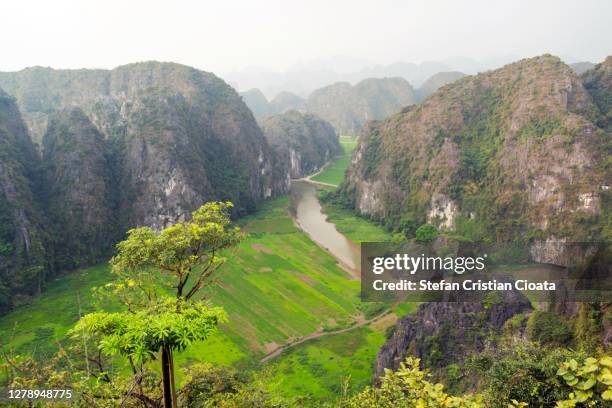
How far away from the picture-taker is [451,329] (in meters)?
33.2

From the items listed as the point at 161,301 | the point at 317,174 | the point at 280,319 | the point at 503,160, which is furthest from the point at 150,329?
the point at 317,174

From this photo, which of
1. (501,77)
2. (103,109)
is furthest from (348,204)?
(103,109)

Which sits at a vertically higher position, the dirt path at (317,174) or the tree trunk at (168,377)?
the tree trunk at (168,377)

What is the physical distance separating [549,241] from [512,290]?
104 ft

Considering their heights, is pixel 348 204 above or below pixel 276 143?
below

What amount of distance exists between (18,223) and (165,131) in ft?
121

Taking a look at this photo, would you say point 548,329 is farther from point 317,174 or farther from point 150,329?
point 317,174

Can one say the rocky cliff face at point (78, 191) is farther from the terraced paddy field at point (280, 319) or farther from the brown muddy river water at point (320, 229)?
the brown muddy river water at point (320, 229)

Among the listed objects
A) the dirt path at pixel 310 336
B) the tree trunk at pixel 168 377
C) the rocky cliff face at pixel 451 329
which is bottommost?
the dirt path at pixel 310 336

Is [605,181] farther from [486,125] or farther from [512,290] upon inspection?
[512,290]

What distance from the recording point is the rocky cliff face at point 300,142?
485ft

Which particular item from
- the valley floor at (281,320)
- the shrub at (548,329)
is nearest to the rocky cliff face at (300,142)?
the valley floor at (281,320)

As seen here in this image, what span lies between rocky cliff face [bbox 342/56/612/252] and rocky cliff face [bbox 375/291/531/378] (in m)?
33.9

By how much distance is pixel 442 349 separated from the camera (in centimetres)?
3291
